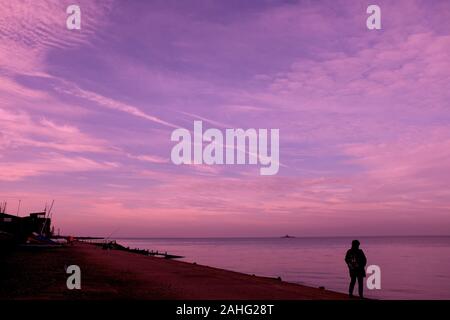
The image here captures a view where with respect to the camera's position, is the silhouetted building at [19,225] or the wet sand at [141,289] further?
the silhouetted building at [19,225]

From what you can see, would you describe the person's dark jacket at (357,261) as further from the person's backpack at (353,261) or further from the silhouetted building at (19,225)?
the silhouetted building at (19,225)

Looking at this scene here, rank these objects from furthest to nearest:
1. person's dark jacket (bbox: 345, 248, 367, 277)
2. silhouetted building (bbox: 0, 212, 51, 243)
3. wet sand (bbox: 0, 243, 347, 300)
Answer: silhouetted building (bbox: 0, 212, 51, 243) < person's dark jacket (bbox: 345, 248, 367, 277) < wet sand (bbox: 0, 243, 347, 300)

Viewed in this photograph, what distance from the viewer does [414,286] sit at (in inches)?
1911

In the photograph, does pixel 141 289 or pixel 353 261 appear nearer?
pixel 353 261

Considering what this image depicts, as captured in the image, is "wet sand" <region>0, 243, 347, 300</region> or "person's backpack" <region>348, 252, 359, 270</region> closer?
"wet sand" <region>0, 243, 347, 300</region>

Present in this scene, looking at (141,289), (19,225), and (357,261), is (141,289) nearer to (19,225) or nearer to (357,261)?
(357,261)

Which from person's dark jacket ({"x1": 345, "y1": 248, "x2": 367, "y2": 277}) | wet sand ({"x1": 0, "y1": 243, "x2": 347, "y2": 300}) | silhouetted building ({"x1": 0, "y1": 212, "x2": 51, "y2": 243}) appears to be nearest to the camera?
wet sand ({"x1": 0, "y1": 243, "x2": 347, "y2": 300})

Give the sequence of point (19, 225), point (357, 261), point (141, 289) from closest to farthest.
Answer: point (357, 261), point (141, 289), point (19, 225)

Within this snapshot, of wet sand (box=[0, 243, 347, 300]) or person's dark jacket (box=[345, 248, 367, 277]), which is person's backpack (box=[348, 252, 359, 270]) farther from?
wet sand (box=[0, 243, 347, 300])

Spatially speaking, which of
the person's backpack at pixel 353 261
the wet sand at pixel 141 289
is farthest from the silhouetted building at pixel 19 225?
the person's backpack at pixel 353 261

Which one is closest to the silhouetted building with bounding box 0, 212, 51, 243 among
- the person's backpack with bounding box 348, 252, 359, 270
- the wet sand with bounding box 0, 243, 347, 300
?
the wet sand with bounding box 0, 243, 347, 300

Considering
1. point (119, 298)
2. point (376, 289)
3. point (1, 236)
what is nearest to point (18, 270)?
point (119, 298)

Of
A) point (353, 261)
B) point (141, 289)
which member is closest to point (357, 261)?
point (353, 261)

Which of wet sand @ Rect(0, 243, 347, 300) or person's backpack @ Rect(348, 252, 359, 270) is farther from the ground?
person's backpack @ Rect(348, 252, 359, 270)
